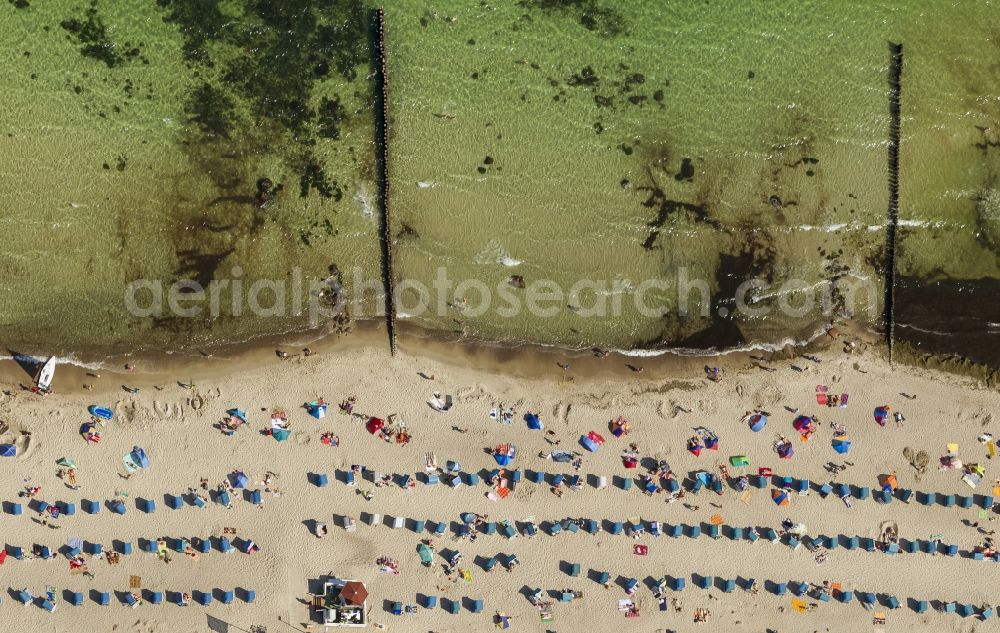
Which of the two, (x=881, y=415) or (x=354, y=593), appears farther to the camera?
(x=881, y=415)

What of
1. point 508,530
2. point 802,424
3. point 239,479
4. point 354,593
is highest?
point 802,424

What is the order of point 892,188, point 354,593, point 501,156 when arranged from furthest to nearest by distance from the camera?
point 892,188 < point 501,156 < point 354,593

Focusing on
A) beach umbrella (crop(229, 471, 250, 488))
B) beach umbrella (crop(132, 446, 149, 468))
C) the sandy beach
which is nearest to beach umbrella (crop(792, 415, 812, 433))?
the sandy beach

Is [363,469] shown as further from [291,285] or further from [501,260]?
[501,260]

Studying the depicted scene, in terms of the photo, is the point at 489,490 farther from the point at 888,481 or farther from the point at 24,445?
the point at 24,445

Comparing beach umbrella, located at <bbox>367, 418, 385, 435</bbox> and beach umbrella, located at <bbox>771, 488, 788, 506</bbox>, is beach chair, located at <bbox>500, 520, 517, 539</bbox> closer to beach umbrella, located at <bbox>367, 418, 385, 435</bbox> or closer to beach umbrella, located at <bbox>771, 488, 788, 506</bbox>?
beach umbrella, located at <bbox>367, 418, 385, 435</bbox>

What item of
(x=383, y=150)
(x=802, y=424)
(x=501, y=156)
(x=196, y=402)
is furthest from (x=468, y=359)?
(x=802, y=424)

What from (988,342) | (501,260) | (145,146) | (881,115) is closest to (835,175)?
(881,115)
